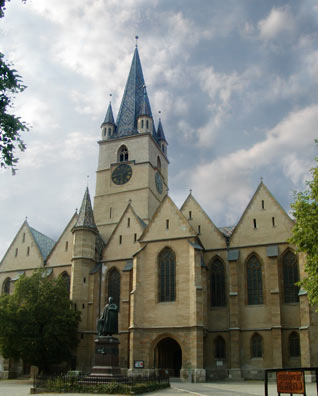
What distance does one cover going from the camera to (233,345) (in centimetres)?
3831

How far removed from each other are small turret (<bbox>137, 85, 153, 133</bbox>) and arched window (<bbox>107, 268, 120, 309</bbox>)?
2305cm

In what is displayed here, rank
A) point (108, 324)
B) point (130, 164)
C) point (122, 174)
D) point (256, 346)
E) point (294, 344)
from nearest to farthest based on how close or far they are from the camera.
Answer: point (108, 324) → point (294, 344) → point (256, 346) → point (122, 174) → point (130, 164)

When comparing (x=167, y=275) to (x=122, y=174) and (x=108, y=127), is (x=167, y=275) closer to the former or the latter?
(x=122, y=174)

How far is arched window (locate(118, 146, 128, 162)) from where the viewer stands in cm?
6100

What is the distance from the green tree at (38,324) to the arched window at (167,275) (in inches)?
326

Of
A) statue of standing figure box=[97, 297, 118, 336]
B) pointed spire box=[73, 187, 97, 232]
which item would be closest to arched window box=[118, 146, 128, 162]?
pointed spire box=[73, 187, 97, 232]

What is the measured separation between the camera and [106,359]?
2741cm

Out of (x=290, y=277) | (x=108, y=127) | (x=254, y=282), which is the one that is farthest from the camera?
(x=108, y=127)

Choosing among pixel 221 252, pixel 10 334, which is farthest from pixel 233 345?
pixel 10 334

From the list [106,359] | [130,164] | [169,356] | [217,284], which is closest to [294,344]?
[217,284]

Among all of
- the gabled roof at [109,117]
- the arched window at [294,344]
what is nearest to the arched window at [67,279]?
the arched window at [294,344]

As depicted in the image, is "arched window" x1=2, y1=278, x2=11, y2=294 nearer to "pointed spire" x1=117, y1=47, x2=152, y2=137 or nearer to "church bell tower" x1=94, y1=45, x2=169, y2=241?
"church bell tower" x1=94, y1=45, x2=169, y2=241

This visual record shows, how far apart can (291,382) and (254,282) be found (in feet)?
88.4

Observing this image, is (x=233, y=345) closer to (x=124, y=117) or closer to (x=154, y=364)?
(x=154, y=364)
